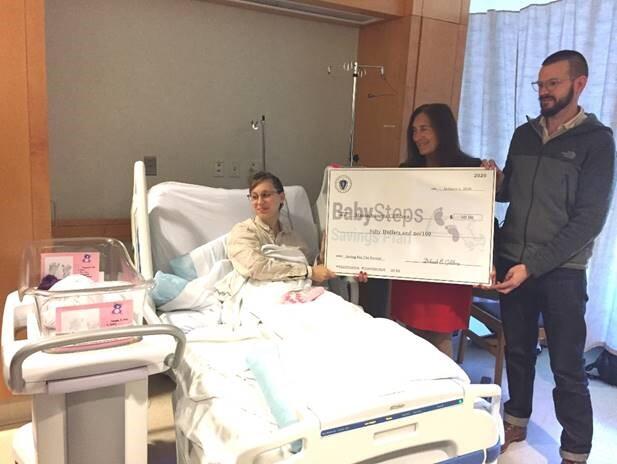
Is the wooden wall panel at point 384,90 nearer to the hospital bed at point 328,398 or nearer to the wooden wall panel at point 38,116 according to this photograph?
the hospital bed at point 328,398

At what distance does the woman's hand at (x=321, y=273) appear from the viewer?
219 centimetres

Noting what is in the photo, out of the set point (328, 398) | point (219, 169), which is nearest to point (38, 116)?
point (219, 169)

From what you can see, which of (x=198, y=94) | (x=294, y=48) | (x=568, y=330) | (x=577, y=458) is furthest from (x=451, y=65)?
(x=577, y=458)

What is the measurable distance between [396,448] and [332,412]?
0.23 metres

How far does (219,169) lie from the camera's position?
9.73ft

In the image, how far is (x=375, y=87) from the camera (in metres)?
3.06

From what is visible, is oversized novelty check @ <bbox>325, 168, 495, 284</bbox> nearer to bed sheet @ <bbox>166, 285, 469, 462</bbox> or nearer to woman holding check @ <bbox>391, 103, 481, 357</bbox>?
woman holding check @ <bbox>391, 103, 481, 357</bbox>

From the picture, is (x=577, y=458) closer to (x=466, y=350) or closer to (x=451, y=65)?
(x=466, y=350)

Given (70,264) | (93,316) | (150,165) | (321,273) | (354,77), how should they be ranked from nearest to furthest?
(93,316), (70,264), (321,273), (150,165), (354,77)

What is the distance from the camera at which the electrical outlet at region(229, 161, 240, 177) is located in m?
3.00

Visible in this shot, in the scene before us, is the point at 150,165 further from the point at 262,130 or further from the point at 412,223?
the point at 412,223

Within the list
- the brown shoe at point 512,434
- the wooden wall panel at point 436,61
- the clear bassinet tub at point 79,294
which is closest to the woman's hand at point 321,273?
the clear bassinet tub at point 79,294

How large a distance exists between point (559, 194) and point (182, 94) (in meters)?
1.84

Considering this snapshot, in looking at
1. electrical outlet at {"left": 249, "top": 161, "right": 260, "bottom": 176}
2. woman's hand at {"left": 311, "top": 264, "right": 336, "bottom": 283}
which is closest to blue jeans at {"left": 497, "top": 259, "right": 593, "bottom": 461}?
woman's hand at {"left": 311, "top": 264, "right": 336, "bottom": 283}
